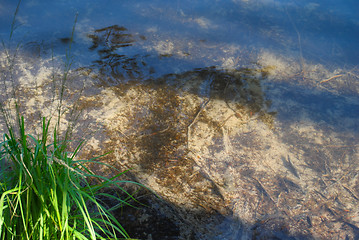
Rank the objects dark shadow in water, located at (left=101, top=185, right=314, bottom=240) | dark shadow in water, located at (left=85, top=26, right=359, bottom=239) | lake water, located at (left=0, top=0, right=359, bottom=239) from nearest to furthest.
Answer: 1. dark shadow in water, located at (left=101, top=185, right=314, bottom=240)
2. dark shadow in water, located at (left=85, top=26, right=359, bottom=239)
3. lake water, located at (left=0, top=0, right=359, bottom=239)

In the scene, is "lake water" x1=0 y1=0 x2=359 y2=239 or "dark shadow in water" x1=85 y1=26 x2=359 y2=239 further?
"lake water" x1=0 y1=0 x2=359 y2=239

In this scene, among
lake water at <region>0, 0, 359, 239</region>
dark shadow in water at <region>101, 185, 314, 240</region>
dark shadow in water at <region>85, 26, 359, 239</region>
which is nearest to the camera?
dark shadow in water at <region>101, 185, 314, 240</region>

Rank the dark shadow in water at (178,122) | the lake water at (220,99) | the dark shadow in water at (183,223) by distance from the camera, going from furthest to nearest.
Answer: the lake water at (220,99) < the dark shadow in water at (178,122) < the dark shadow in water at (183,223)

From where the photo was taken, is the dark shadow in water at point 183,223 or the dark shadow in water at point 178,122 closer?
the dark shadow in water at point 183,223

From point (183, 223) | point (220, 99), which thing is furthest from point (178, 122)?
point (183, 223)

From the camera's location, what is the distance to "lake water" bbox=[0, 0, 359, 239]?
1.78m

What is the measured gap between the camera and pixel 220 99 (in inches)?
94.4

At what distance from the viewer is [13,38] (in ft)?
9.25

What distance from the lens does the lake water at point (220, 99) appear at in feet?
5.84

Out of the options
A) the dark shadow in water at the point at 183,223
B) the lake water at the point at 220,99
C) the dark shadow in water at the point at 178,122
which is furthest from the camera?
the lake water at the point at 220,99

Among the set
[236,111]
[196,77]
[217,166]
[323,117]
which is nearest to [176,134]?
[217,166]

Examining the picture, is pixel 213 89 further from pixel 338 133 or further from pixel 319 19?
pixel 319 19

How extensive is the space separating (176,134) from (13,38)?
1.67 metres

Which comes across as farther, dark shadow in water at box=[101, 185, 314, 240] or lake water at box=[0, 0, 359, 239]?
lake water at box=[0, 0, 359, 239]
